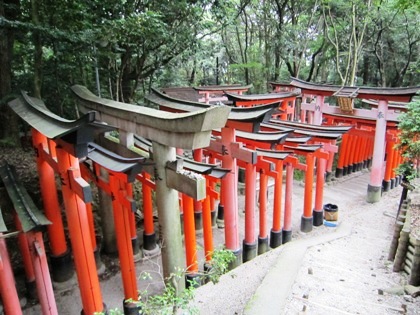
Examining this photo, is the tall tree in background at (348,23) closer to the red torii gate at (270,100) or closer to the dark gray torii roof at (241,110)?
the red torii gate at (270,100)

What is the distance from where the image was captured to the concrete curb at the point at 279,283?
4.72 meters

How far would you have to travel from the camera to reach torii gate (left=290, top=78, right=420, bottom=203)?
1241cm

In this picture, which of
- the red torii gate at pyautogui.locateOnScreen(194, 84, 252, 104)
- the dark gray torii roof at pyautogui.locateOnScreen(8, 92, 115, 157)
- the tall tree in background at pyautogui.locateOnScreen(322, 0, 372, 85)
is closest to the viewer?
the dark gray torii roof at pyautogui.locateOnScreen(8, 92, 115, 157)

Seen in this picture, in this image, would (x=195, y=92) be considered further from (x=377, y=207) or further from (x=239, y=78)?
(x=239, y=78)

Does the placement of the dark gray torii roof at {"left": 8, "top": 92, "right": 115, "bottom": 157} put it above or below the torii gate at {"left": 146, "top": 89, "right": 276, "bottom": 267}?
above

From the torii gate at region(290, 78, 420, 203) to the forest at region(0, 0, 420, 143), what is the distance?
3326mm

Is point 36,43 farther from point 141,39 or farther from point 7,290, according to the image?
point 7,290

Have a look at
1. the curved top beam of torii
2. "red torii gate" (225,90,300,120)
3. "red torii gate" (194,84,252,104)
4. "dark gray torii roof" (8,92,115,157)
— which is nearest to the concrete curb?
the curved top beam of torii

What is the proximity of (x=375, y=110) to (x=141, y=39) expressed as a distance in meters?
10.5

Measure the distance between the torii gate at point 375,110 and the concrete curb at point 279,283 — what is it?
7836 millimetres

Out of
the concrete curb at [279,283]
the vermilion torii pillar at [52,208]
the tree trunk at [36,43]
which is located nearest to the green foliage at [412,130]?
the concrete curb at [279,283]

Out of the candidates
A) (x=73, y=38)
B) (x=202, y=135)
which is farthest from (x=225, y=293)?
(x=73, y=38)

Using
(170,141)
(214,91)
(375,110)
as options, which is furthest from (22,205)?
(375,110)

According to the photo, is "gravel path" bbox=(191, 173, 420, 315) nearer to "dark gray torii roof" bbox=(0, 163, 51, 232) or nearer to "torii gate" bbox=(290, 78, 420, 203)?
"dark gray torii roof" bbox=(0, 163, 51, 232)
